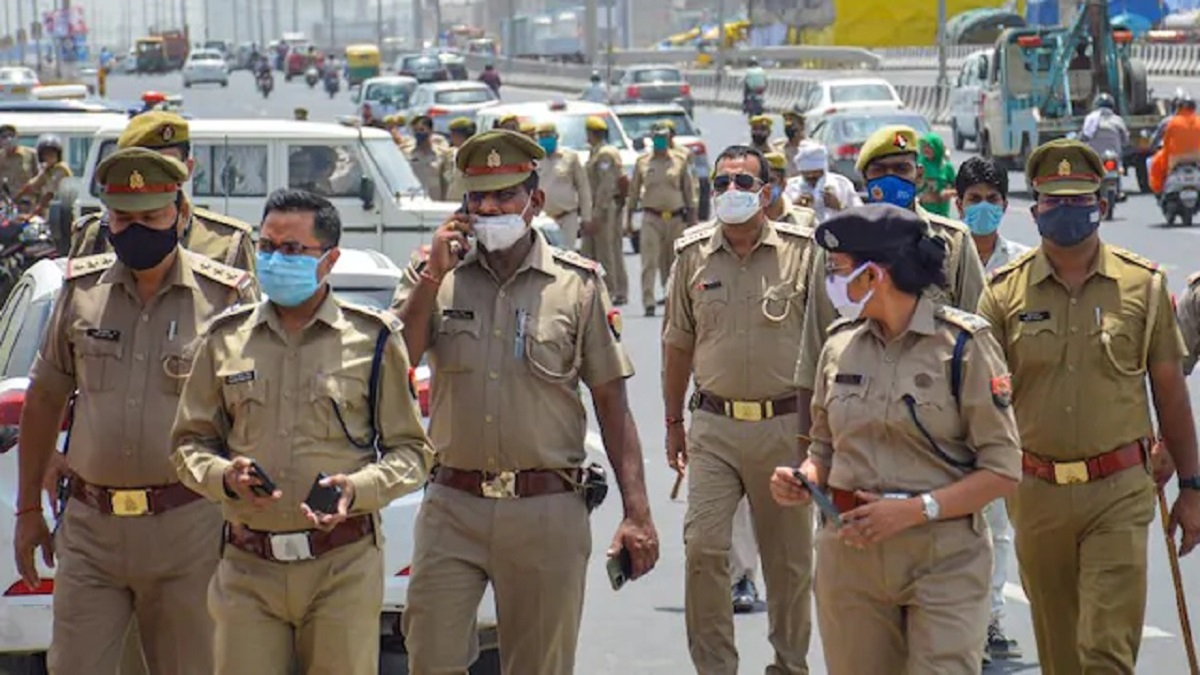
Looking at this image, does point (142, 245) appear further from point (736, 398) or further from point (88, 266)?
point (736, 398)

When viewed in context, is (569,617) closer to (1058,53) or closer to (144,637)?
(144,637)

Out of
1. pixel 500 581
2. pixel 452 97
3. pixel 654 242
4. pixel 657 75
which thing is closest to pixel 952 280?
pixel 500 581

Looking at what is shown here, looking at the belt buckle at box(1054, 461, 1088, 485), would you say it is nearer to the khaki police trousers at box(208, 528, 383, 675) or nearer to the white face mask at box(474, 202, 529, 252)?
the white face mask at box(474, 202, 529, 252)

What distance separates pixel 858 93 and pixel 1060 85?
8999 millimetres

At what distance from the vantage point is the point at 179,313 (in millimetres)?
7754

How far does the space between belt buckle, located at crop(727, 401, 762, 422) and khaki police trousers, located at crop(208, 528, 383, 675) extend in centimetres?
272

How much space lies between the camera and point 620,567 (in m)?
7.65

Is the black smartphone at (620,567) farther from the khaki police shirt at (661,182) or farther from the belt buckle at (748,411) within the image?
the khaki police shirt at (661,182)

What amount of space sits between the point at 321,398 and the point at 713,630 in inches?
104

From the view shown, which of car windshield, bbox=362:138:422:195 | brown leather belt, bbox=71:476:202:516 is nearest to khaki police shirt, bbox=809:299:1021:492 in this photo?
brown leather belt, bbox=71:476:202:516

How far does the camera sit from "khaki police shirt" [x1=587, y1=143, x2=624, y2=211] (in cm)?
2512

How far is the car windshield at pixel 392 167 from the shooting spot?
20.4m

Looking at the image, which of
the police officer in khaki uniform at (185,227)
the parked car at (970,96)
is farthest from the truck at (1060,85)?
the police officer in khaki uniform at (185,227)

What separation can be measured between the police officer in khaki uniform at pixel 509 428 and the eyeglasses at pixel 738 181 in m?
1.97
